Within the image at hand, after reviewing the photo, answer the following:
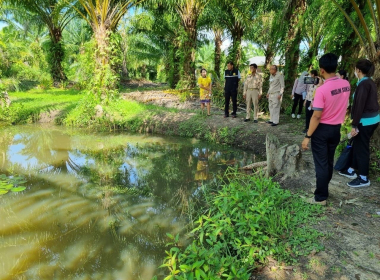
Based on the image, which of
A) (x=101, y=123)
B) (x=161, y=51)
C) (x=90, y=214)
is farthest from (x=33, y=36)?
(x=90, y=214)

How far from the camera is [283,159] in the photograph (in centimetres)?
420

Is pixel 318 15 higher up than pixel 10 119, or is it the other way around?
pixel 318 15

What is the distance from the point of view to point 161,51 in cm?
2262

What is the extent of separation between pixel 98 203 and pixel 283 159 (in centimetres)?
276

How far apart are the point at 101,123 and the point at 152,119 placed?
5.28ft

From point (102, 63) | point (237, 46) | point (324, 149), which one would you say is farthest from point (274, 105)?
point (237, 46)

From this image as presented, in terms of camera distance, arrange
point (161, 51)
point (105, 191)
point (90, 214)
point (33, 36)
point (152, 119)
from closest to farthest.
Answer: point (90, 214) → point (105, 191) → point (152, 119) → point (161, 51) → point (33, 36)

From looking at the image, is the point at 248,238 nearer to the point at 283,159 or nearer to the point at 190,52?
the point at 283,159

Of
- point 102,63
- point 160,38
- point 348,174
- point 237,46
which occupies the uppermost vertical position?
point 160,38

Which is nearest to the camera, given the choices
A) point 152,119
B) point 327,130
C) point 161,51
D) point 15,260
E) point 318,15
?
point 15,260

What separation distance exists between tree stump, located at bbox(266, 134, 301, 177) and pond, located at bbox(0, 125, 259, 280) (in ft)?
3.76

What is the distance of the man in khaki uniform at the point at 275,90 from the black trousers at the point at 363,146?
344 cm

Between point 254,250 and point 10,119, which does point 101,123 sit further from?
point 254,250

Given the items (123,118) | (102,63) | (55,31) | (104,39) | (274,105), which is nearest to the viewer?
(274,105)
